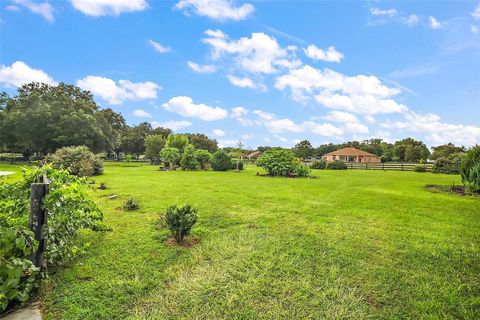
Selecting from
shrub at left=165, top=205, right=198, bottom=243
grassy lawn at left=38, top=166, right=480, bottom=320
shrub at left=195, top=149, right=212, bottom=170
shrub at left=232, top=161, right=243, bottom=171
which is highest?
shrub at left=195, top=149, right=212, bottom=170

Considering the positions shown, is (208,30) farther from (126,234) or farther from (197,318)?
(197,318)

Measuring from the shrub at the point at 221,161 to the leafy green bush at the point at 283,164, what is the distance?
541 centimetres

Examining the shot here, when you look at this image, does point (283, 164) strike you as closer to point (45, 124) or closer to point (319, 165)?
point (319, 165)

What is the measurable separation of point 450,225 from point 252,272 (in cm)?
462

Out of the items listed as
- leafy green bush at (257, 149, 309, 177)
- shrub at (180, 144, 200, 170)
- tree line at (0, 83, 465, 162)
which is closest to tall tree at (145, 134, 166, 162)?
tree line at (0, 83, 465, 162)

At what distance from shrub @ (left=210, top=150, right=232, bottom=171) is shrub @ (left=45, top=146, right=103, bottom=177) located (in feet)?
30.8

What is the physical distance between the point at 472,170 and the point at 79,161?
19.9m

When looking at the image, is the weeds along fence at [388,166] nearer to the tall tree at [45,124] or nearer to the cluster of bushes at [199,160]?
the cluster of bushes at [199,160]

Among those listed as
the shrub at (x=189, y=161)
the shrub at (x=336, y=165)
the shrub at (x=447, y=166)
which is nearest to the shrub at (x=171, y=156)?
the shrub at (x=189, y=161)

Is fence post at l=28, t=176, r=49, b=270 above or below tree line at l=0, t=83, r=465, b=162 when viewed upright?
below

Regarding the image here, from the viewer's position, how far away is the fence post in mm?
2725

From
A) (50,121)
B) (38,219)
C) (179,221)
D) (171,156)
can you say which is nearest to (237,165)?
(171,156)

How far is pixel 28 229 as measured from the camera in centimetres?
263

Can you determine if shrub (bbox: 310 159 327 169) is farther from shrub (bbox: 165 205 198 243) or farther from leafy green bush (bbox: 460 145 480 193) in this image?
shrub (bbox: 165 205 198 243)
